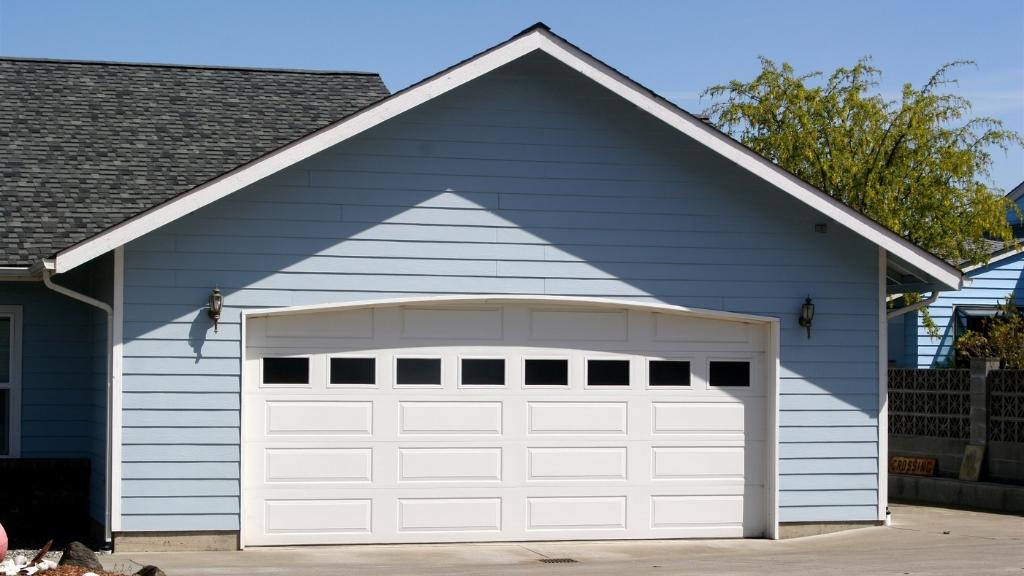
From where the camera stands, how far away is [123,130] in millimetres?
16984

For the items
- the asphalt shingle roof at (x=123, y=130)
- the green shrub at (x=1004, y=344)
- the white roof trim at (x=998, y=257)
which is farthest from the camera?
the white roof trim at (x=998, y=257)

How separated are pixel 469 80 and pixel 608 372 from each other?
3.26 metres

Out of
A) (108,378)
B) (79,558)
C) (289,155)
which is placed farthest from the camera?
(108,378)

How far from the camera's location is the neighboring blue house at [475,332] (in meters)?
13.1

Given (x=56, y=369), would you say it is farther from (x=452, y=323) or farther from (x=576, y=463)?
(x=576, y=463)

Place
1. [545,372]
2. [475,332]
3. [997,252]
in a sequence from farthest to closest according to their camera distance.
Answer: [997,252] < [545,372] < [475,332]

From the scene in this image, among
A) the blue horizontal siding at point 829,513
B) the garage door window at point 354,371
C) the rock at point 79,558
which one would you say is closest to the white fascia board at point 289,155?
the garage door window at point 354,371

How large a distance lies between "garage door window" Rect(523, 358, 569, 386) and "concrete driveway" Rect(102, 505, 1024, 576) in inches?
63.0

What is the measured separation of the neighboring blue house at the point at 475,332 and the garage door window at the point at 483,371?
0.07 ft

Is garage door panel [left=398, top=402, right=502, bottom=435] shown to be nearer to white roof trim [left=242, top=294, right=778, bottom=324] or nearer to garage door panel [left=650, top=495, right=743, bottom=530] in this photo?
white roof trim [left=242, top=294, right=778, bottom=324]

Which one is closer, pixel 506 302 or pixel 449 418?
pixel 449 418

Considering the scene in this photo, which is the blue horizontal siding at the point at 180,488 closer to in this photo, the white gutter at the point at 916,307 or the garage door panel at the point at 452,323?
the garage door panel at the point at 452,323

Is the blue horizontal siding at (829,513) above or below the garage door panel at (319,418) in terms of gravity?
below

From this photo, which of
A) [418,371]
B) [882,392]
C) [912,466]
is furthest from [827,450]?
[418,371]
